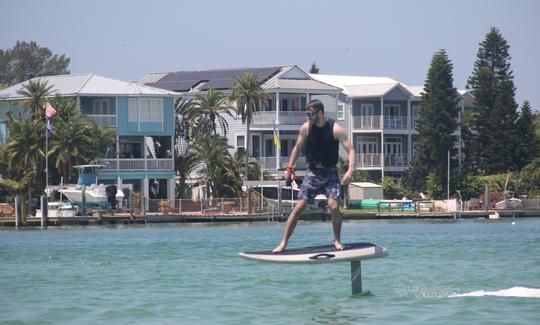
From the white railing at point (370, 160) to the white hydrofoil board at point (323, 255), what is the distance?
64.0m

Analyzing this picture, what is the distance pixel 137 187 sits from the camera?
7181 centimetres

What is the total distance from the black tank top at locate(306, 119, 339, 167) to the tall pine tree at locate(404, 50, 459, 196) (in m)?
60.7

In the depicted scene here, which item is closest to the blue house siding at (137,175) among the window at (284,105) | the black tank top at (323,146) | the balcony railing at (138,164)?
the balcony railing at (138,164)

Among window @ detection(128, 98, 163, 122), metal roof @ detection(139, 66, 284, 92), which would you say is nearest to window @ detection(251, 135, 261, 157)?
metal roof @ detection(139, 66, 284, 92)

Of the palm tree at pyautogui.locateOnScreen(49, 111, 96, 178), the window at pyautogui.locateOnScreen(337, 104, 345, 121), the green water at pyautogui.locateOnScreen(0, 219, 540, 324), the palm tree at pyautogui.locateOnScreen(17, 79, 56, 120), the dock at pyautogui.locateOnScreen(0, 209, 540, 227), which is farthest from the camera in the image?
the window at pyautogui.locateOnScreen(337, 104, 345, 121)

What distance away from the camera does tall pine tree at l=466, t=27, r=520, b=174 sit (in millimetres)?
79250

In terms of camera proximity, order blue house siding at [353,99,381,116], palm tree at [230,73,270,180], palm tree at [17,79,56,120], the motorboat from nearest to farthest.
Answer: the motorboat, palm tree at [17,79,56,120], palm tree at [230,73,270,180], blue house siding at [353,99,381,116]

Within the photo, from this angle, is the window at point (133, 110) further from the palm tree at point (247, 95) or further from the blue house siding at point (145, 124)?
the palm tree at point (247, 95)

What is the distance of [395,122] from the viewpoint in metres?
84.7

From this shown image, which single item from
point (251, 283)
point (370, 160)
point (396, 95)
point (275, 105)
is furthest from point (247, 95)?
point (251, 283)

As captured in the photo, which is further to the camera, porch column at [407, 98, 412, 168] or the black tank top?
porch column at [407, 98, 412, 168]

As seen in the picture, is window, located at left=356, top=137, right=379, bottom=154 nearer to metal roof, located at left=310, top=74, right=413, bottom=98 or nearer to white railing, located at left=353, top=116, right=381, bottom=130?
white railing, located at left=353, top=116, right=381, bottom=130

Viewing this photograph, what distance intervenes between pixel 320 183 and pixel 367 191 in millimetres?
58191

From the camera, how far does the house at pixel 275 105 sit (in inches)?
3091
